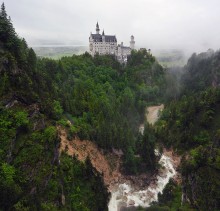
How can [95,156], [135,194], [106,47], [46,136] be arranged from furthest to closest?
[106,47] → [95,156] → [135,194] → [46,136]

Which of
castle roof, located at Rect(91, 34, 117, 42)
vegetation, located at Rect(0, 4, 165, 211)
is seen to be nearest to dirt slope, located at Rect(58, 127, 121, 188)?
vegetation, located at Rect(0, 4, 165, 211)

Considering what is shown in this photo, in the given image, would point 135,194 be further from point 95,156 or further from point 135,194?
point 95,156

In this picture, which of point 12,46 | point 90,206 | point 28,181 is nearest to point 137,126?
point 90,206

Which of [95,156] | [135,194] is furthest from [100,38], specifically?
[135,194]

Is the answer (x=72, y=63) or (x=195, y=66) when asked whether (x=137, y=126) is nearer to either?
(x=72, y=63)

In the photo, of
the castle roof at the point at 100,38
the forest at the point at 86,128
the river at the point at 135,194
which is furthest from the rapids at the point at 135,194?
the castle roof at the point at 100,38

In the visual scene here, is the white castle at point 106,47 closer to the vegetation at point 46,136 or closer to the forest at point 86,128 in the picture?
the forest at point 86,128
